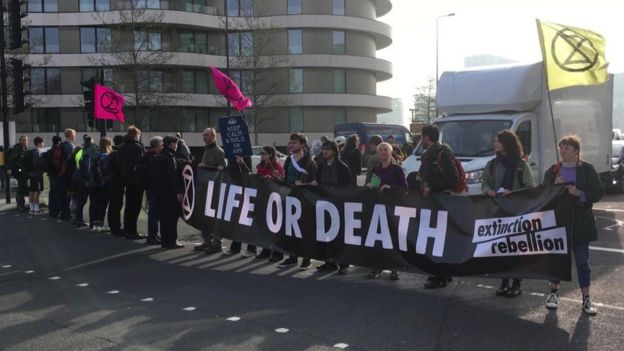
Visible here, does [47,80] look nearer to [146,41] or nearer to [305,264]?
[146,41]

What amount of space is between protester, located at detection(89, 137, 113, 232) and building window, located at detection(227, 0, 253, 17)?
137 ft

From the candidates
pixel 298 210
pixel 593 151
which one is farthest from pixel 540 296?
pixel 593 151

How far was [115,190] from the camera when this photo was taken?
10.8m

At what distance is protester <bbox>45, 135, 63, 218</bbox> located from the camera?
12979 mm

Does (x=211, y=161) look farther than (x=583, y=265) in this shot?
Yes

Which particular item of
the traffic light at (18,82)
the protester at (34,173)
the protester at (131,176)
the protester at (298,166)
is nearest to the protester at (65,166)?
the protester at (34,173)

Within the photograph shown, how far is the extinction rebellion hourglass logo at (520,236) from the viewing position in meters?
5.93

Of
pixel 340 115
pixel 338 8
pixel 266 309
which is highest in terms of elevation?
pixel 338 8

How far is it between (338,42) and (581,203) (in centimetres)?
5166

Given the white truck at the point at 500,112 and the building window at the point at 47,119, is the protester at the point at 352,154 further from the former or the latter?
the building window at the point at 47,119

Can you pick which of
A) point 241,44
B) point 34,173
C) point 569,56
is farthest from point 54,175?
point 241,44

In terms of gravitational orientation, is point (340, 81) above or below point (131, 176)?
above

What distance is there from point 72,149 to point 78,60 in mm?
42754

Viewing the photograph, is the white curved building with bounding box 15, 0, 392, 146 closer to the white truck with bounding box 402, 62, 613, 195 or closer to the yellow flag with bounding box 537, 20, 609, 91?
the white truck with bounding box 402, 62, 613, 195
